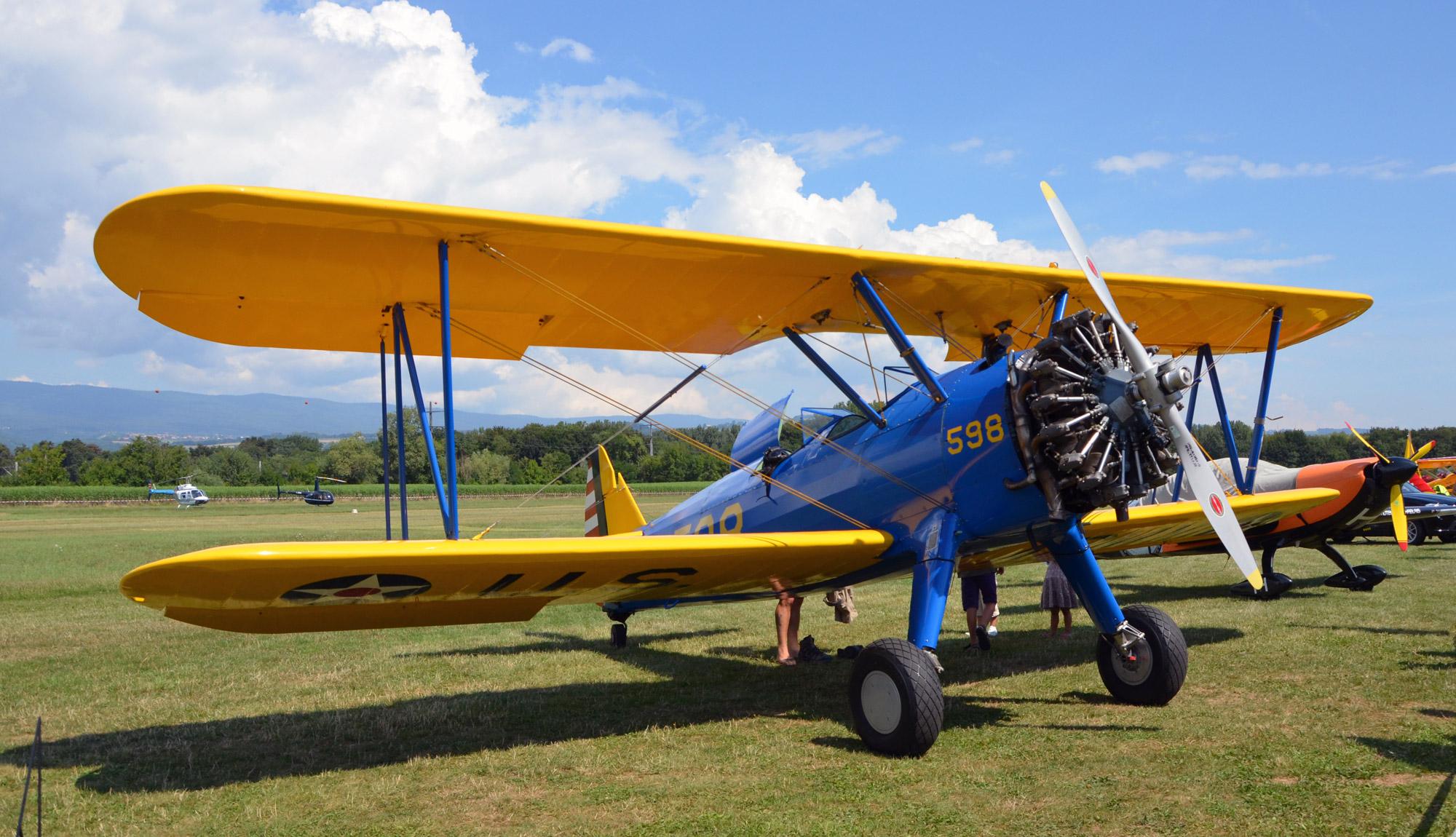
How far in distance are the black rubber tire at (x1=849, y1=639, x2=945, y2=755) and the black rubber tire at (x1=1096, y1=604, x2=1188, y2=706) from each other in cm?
172

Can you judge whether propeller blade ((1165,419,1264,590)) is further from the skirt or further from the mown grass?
the mown grass

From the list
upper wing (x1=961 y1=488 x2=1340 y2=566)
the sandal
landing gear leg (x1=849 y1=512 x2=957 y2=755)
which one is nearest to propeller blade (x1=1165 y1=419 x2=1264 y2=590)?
upper wing (x1=961 y1=488 x2=1340 y2=566)

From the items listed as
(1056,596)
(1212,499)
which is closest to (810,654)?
(1056,596)

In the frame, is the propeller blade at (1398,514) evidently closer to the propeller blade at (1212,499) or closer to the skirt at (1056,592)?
the skirt at (1056,592)

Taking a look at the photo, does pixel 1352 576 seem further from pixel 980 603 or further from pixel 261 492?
pixel 261 492

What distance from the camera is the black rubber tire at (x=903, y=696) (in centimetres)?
534

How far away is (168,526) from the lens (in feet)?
117

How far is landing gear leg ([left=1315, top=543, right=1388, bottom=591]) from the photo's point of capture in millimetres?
12266

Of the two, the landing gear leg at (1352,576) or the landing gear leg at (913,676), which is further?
the landing gear leg at (1352,576)

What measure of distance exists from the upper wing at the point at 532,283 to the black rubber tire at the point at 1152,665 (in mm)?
2617

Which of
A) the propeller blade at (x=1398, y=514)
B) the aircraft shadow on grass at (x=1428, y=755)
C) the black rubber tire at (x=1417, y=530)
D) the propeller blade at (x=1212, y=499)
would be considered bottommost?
the black rubber tire at (x=1417, y=530)

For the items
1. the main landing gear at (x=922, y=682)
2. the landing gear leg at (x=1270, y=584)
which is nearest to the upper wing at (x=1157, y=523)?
the main landing gear at (x=922, y=682)

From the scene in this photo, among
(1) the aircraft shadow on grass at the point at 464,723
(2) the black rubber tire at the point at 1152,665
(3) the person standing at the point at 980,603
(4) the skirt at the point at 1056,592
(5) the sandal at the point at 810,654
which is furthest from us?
(4) the skirt at the point at 1056,592

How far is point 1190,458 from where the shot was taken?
587 cm
